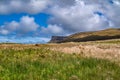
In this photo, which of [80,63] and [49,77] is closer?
[49,77]

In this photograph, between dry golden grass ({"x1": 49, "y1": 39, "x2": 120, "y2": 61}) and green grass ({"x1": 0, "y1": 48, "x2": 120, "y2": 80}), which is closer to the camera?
green grass ({"x1": 0, "y1": 48, "x2": 120, "y2": 80})

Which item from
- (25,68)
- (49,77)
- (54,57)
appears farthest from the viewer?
(54,57)

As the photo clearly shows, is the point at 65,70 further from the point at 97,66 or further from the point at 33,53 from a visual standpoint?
the point at 33,53

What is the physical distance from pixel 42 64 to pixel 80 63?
7.77 ft

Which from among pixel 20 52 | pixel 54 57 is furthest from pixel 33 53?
pixel 54 57

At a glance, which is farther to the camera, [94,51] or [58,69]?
[94,51]

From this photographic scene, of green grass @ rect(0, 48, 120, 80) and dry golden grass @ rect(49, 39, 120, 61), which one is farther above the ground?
dry golden grass @ rect(49, 39, 120, 61)

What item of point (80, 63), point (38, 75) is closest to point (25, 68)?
point (38, 75)

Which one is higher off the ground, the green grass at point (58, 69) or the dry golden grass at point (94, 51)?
the dry golden grass at point (94, 51)

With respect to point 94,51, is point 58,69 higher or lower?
lower

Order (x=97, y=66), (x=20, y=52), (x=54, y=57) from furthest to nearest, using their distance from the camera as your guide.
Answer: (x=20, y=52), (x=54, y=57), (x=97, y=66)

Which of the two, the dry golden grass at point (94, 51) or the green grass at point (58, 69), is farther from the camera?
the dry golden grass at point (94, 51)

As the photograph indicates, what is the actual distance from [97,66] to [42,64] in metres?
3.07

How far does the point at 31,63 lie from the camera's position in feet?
70.9
